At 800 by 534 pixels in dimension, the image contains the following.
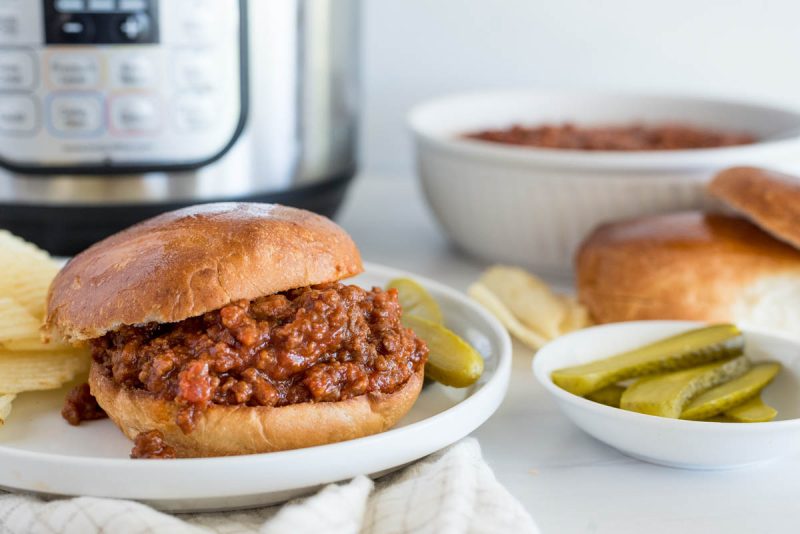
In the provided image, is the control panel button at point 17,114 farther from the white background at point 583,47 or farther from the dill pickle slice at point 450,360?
the white background at point 583,47

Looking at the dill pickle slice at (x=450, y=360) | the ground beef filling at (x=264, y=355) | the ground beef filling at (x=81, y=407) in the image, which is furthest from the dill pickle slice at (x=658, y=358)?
the ground beef filling at (x=81, y=407)

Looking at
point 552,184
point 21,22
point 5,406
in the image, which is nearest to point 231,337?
point 5,406

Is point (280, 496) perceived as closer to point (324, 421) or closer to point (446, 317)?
point (324, 421)

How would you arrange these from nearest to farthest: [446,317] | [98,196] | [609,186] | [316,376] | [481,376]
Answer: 1. [316,376]
2. [481,376]
3. [446,317]
4. [98,196]
5. [609,186]

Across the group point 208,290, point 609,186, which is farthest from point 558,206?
point 208,290

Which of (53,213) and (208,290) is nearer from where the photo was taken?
(208,290)

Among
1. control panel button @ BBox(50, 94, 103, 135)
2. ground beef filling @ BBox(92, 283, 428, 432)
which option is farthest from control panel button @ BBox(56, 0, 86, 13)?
ground beef filling @ BBox(92, 283, 428, 432)
